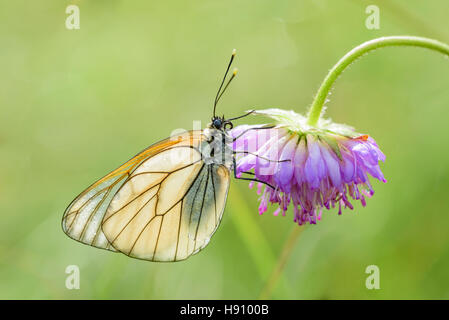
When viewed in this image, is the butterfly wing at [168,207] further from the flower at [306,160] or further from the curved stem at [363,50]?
the curved stem at [363,50]

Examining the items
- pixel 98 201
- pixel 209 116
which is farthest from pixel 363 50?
pixel 209 116

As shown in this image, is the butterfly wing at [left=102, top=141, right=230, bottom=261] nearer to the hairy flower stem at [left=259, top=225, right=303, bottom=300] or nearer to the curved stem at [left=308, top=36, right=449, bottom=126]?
the hairy flower stem at [left=259, top=225, right=303, bottom=300]

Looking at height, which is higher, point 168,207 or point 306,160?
point 306,160

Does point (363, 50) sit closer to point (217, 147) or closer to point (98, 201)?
point (217, 147)

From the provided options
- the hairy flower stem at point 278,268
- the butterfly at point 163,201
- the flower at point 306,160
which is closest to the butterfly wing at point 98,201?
the butterfly at point 163,201

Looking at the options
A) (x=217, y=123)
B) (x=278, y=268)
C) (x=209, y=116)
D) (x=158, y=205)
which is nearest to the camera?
(x=217, y=123)

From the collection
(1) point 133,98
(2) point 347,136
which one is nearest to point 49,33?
(1) point 133,98

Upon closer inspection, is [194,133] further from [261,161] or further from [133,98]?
[133,98]
